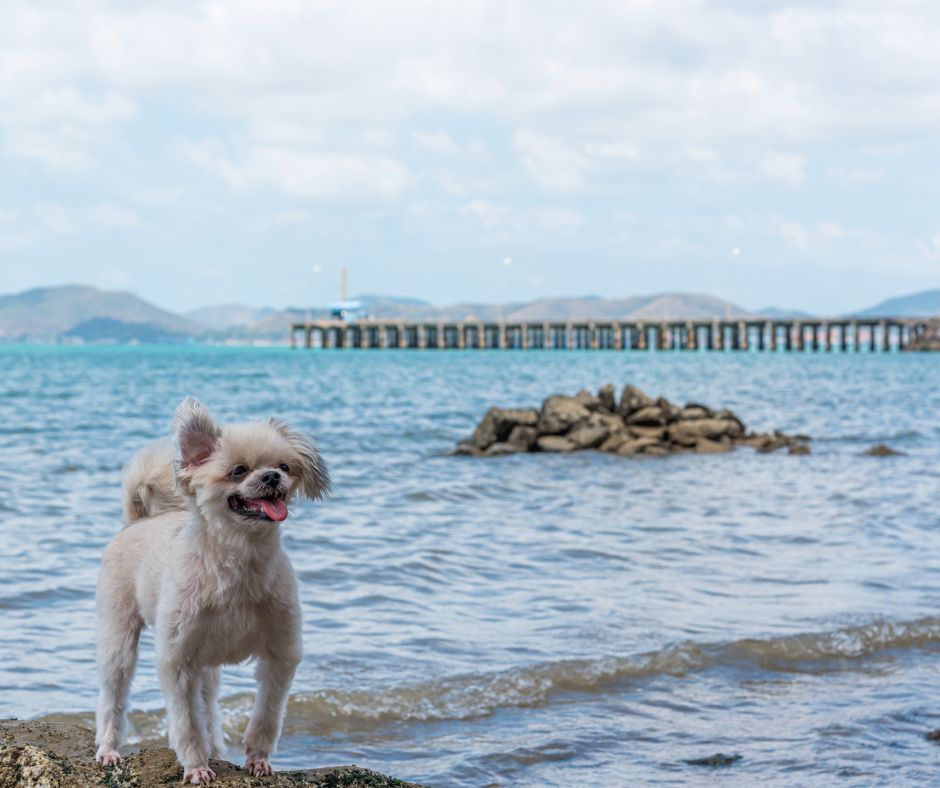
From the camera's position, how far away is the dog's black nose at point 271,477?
10.2ft

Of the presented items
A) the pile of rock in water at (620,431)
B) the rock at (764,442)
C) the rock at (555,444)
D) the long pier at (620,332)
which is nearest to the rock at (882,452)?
the pile of rock in water at (620,431)

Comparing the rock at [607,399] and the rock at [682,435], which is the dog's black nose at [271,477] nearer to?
the rock at [682,435]

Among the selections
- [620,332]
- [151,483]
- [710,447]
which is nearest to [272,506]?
[151,483]

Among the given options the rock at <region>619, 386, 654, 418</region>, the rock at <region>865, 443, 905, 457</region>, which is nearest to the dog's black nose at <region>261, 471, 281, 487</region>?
the rock at <region>865, 443, 905, 457</region>

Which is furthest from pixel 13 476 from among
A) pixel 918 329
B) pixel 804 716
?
pixel 918 329

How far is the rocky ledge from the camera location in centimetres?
332

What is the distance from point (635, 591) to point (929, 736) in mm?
3588

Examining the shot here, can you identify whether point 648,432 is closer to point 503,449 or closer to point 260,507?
point 503,449

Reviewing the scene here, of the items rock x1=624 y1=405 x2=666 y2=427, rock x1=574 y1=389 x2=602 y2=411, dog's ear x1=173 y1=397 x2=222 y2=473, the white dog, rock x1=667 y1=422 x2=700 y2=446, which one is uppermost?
dog's ear x1=173 y1=397 x2=222 y2=473

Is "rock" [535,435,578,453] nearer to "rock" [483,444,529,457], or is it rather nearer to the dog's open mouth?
"rock" [483,444,529,457]

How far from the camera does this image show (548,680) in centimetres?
678

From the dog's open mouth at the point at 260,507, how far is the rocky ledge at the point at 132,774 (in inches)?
31.7

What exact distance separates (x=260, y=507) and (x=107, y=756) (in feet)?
4.06

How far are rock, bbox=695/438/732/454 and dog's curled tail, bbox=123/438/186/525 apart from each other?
18151 millimetres
